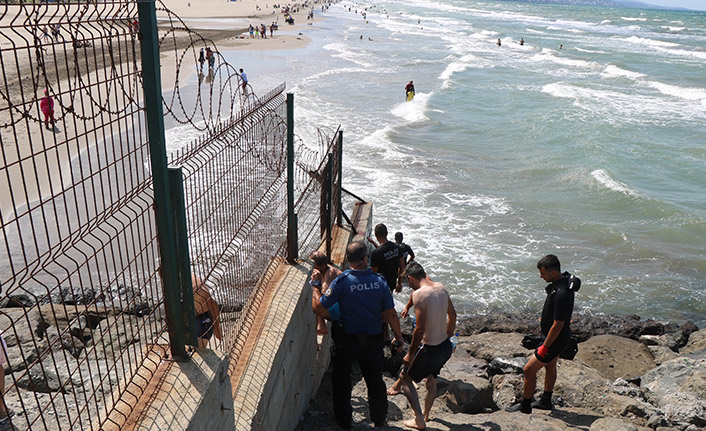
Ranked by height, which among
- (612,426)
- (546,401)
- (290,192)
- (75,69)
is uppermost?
(75,69)

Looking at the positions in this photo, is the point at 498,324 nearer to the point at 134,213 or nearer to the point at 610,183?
the point at 134,213

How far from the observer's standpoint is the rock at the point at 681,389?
6.11 m

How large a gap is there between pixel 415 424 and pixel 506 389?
5.87 ft

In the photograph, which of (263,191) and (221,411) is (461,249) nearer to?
(263,191)

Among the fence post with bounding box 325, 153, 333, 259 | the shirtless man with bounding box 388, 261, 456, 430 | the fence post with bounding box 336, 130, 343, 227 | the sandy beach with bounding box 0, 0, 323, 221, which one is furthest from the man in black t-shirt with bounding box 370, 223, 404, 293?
the sandy beach with bounding box 0, 0, 323, 221

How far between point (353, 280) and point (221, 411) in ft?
5.68

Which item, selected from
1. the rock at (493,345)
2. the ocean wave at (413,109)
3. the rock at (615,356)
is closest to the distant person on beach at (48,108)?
the rock at (493,345)

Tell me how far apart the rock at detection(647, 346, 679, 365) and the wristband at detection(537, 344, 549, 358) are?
4.26 m

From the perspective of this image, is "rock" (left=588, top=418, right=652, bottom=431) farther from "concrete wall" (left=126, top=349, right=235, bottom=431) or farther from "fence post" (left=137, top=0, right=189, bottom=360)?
"fence post" (left=137, top=0, right=189, bottom=360)

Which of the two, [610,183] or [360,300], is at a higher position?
[360,300]

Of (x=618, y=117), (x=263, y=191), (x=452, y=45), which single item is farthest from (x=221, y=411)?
(x=452, y=45)

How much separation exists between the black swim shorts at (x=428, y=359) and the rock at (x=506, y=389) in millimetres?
1530

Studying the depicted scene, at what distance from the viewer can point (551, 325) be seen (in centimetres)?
Result: 570

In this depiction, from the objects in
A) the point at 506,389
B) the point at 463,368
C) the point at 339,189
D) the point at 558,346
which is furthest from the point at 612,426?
the point at 339,189
